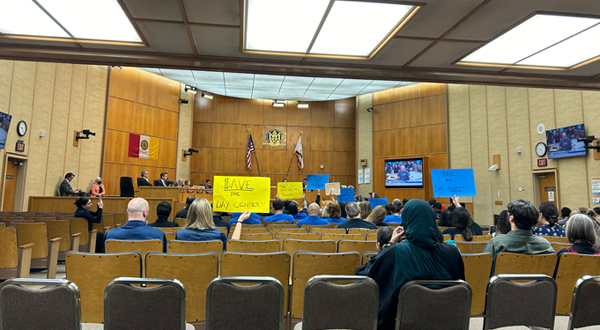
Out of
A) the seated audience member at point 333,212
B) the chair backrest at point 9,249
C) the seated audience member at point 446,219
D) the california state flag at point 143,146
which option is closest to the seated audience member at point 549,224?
the seated audience member at point 446,219

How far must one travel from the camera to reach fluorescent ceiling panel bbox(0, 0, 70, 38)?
4.61 metres

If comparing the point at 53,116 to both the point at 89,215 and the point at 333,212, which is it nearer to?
the point at 89,215

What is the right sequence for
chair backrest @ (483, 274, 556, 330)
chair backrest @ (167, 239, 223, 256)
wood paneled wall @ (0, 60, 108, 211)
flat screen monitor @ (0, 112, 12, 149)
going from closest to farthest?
1. chair backrest @ (483, 274, 556, 330)
2. chair backrest @ (167, 239, 223, 256)
3. flat screen monitor @ (0, 112, 12, 149)
4. wood paneled wall @ (0, 60, 108, 211)

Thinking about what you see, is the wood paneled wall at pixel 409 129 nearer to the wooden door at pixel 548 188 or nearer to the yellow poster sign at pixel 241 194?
the wooden door at pixel 548 188

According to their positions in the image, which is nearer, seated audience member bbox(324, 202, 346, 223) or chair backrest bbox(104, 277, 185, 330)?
chair backrest bbox(104, 277, 185, 330)

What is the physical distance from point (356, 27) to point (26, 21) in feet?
15.0

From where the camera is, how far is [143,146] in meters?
13.8

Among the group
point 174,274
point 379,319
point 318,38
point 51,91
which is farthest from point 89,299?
point 51,91

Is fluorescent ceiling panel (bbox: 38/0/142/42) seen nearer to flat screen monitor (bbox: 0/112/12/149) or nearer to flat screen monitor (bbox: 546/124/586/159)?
flat screen monitor (bbox: 0/112/12/149)

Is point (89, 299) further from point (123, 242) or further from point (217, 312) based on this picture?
point (217, 312)

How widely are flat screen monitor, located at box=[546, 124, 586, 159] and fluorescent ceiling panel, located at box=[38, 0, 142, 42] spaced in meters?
10.7

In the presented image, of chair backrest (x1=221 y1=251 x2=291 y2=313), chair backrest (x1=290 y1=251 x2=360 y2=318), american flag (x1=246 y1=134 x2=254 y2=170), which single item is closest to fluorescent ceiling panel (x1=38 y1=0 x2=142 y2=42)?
chair backrest (x1=221 y1=251 x2=291 y2=313)

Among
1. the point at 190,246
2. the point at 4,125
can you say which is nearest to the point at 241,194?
the point at 190,246

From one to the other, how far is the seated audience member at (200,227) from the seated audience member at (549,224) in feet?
14.7
